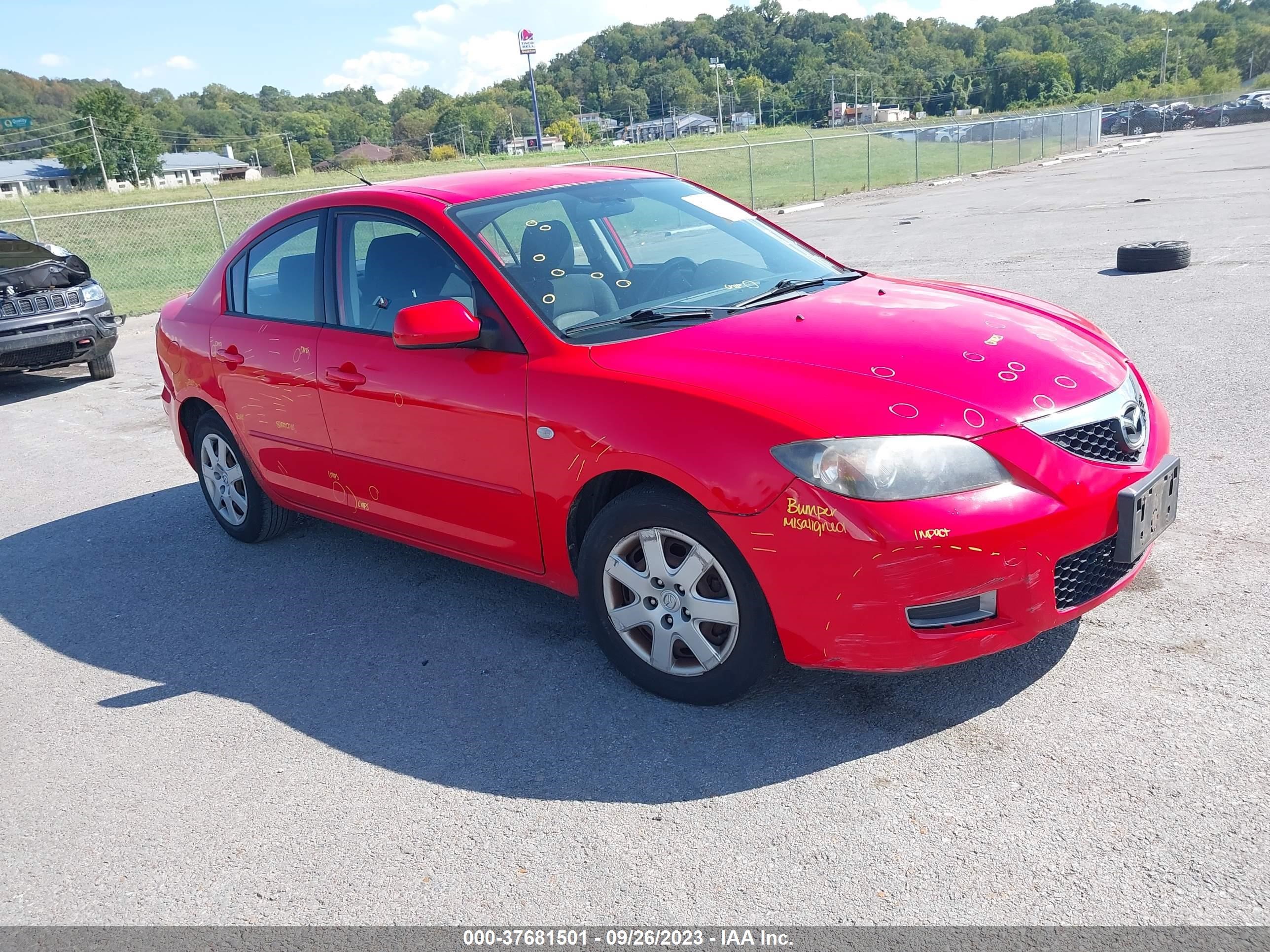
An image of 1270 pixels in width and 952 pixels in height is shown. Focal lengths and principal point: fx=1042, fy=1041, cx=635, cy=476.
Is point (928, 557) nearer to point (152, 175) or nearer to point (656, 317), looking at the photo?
point (656, 317)

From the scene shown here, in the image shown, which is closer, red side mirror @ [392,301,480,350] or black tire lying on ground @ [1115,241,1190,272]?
red side mirror @ [392,301,480,350]

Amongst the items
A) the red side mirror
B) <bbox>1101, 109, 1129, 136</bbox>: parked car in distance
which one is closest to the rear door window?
the red side mirror

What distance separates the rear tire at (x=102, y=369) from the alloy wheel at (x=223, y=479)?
253 inches

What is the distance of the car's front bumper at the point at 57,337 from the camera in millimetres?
10109

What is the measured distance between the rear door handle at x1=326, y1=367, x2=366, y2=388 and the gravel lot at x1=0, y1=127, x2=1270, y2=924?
100 cm

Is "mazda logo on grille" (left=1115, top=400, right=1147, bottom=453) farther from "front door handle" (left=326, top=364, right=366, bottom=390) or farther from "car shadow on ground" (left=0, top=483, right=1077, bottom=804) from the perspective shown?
"front door handle" (left=326, top=364, right=366, bottom=390)

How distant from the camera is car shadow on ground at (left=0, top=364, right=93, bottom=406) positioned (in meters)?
10.7

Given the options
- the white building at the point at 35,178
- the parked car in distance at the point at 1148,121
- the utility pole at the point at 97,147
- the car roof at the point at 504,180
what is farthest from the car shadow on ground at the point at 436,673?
the white building at the point at 35,178

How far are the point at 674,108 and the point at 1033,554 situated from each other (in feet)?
478

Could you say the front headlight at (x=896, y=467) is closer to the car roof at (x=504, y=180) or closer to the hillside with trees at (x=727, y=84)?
the car roof at (x=504, y=180)

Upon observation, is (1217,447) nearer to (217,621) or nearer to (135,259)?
(217,621)

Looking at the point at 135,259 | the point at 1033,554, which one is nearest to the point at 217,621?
the point at 1033,554

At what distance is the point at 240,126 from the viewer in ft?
443

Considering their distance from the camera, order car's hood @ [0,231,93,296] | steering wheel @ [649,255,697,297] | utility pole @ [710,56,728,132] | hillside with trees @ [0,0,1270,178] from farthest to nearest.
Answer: hillside with trees @ [0,0,1270,178] → utility pole @ [710,56,728,132] → car's hood @ [0,231,93,296] → steering wheel @ [649,255,697,297]
